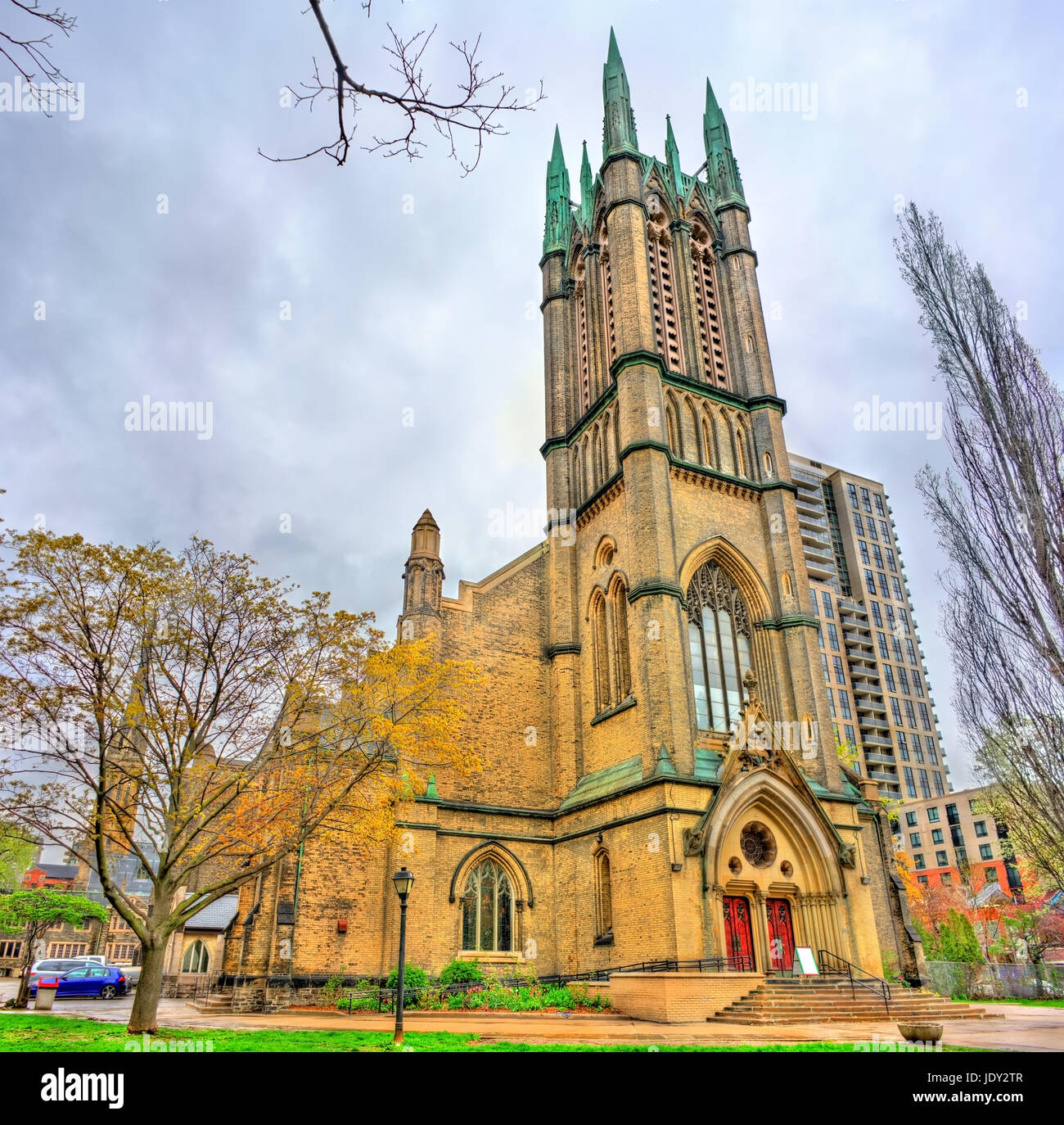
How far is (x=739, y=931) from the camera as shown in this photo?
22141mm

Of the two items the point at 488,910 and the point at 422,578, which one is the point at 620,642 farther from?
the point at 488,910

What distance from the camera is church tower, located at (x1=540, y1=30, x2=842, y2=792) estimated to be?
25453mm

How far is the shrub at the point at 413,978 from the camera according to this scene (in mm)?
21391

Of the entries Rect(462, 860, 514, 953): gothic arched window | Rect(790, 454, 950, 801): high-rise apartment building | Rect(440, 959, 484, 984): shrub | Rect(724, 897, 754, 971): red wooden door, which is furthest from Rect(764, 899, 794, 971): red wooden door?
Rect(790, 454, 950, 801): high-rise apartment building

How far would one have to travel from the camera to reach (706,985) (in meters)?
18.4

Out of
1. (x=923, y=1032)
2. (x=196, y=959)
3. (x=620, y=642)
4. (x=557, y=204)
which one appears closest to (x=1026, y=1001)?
(x=620, y=642)

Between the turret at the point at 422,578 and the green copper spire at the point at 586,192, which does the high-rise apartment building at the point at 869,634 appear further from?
the turret at the point at 422,578

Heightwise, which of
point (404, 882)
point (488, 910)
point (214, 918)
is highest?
point (214, 918)

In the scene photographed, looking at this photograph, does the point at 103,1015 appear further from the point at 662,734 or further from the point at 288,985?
the point at 662,734

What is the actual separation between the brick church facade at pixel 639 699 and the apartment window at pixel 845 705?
5988 centimetres

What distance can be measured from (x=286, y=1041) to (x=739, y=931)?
14.2 m

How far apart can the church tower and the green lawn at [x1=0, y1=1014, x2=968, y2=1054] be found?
10.4m
